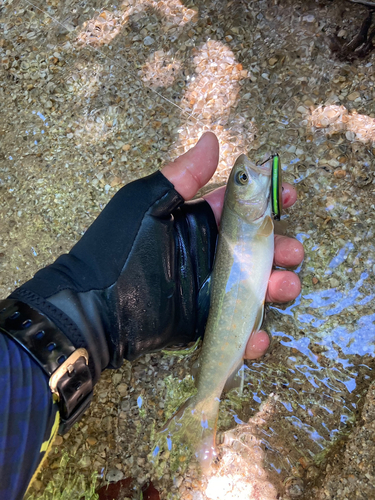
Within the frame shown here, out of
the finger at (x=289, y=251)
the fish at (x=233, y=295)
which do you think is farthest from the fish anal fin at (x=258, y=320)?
the finger at (x=289, y=251)

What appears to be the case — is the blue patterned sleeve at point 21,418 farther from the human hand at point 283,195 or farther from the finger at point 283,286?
the finger at point 283,286

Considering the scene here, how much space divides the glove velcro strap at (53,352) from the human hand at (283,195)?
1.14 m

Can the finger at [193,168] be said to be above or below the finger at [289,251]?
above

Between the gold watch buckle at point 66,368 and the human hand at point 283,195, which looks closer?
the gold watch buckle at point 66,368

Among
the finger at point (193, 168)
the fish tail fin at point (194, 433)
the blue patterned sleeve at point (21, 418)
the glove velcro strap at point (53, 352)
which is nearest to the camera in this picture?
the blue patterned sleeve at point (21, 418)

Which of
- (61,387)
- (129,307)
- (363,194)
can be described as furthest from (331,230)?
(61,387)

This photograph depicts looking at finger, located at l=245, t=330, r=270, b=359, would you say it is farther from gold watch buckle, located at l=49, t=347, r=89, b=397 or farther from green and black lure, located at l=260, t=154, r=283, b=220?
gold watch buckle, located at l=49, t=347, r=89, b=397

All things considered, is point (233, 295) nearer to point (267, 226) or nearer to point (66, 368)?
point (267, 226)

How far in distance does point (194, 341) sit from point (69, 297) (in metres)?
1.07

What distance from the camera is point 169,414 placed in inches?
109

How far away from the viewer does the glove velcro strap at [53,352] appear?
200cm

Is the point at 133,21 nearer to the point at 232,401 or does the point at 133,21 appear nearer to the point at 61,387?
the point at 61,387

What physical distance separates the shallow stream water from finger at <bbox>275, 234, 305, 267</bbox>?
13 cm

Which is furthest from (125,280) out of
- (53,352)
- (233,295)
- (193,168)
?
(193,168)
